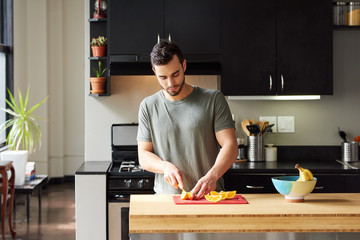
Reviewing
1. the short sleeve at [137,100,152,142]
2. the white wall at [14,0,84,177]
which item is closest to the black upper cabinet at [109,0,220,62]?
the short sleeve at [137,100,152,142]

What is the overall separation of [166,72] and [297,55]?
1.86 m

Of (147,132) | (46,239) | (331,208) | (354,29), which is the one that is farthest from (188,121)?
(46,239)

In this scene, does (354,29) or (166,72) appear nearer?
(166,72)

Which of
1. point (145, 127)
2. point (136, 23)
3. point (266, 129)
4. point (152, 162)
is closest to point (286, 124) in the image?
point (266, 129)

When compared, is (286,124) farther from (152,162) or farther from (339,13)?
(152,162)

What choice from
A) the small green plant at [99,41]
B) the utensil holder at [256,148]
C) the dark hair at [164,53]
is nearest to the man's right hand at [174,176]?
the dark hair at [164,53]

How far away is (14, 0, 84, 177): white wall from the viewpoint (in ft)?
27.7

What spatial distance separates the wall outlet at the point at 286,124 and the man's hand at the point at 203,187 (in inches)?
83.4

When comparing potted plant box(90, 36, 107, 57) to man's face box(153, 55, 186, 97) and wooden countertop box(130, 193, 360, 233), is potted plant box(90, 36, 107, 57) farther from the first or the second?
wooden countertop box(130, 193, 360, 233)

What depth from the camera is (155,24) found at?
174 inches

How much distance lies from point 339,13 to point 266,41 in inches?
27.3

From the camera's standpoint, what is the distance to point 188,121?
123 inches

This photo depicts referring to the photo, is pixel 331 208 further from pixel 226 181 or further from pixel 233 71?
pixel 233 71

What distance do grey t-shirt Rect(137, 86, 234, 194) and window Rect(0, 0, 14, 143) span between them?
15.0 ft
